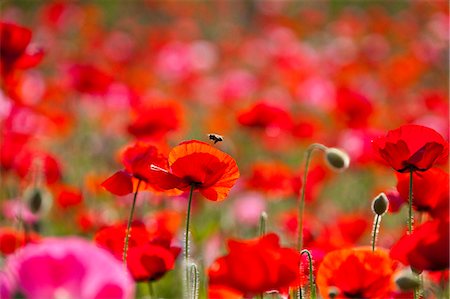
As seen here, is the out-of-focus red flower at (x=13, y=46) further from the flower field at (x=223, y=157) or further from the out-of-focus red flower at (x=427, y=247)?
the out-of-focus red flower at (x=427, y=247)

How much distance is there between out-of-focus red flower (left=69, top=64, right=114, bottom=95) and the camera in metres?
3.58

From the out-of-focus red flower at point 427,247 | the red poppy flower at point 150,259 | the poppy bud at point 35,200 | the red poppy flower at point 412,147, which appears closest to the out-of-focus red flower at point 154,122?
the poppy bud at point 35,200

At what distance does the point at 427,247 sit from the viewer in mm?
1151

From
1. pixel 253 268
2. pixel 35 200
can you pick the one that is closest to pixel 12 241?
pixel 35 200

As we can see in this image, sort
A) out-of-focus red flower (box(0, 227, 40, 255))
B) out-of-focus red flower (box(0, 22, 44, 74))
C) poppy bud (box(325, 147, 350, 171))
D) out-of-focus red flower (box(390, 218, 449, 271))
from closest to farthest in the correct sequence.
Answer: out-of-focus red flower (box(390, 218, 449, 271)), poppy bud (box(325, 147, 350, 171)), out-of-focus red flower (box(0, 227, 40, 255)), out-of-focus red flower (box(0, 22, 44, 74))

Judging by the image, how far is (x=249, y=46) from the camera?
7.34 metres

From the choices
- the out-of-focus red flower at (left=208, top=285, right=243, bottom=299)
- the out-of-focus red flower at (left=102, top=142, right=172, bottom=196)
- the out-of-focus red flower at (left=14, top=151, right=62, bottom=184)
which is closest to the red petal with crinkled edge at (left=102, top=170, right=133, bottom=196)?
the out-of-focus red flower at (left=102, top=142, right=172, bottom=196)

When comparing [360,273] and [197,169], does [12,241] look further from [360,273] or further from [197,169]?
[360,273]

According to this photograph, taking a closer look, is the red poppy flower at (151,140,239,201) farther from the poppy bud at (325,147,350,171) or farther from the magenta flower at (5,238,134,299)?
the magenta flower at (5,238,134,299)

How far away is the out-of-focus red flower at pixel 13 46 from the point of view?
7.25ft

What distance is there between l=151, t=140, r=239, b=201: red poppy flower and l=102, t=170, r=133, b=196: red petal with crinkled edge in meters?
0.15

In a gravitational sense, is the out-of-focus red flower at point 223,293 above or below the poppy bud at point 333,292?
below

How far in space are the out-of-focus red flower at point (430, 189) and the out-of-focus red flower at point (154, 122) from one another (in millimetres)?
1224

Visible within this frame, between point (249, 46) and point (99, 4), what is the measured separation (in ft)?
10.4
